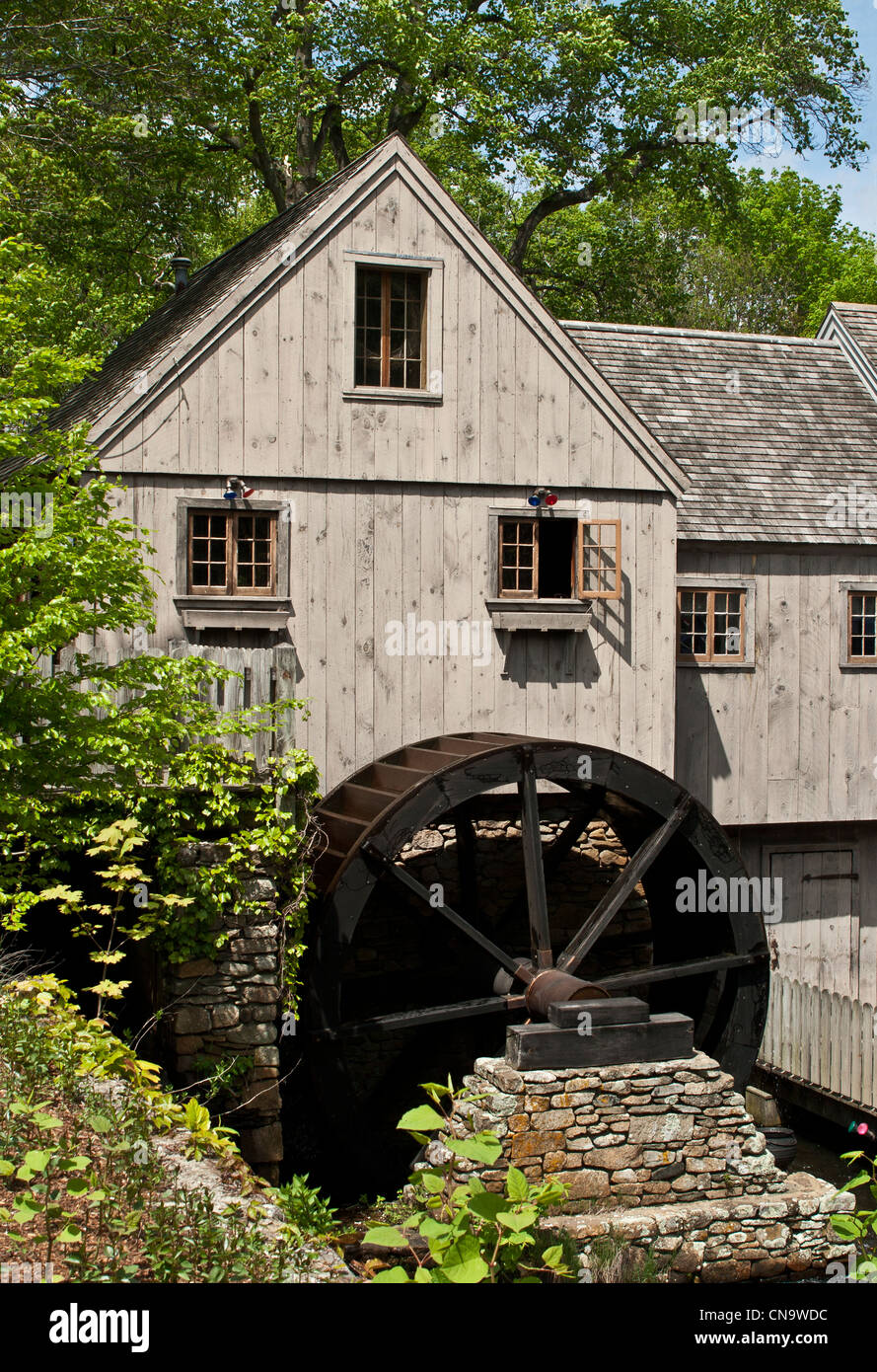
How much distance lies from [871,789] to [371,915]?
5684 millimetres

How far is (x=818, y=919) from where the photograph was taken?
571 inches

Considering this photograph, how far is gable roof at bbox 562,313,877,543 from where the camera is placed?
549 inches

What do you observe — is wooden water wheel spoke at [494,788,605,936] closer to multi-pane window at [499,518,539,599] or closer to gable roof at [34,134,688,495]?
multi-pane window at [499,518,539,599]

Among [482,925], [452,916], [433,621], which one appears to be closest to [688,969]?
[482,925]

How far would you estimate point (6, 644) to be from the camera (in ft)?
21.6

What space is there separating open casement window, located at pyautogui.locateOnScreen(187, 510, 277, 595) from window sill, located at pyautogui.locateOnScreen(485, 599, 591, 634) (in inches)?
79.5

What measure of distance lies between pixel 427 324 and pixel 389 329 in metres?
0.34

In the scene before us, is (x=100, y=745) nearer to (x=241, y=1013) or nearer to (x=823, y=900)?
(x=241, y=1013)

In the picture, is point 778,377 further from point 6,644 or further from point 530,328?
point 6,644

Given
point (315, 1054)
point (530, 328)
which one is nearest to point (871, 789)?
point (530, 328)

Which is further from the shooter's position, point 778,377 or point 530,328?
point 778,377

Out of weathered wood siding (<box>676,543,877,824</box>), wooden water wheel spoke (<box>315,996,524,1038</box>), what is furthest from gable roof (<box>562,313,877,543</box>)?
wooden water wheel spoke (<box>315,996,524,1038</box>)

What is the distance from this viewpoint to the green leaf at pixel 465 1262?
463cm

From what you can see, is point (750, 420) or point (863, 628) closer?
point (863, 628)
